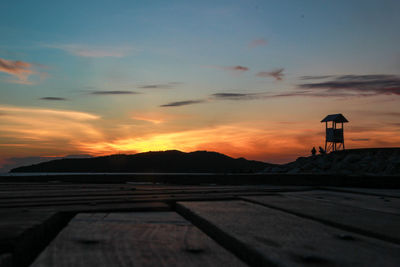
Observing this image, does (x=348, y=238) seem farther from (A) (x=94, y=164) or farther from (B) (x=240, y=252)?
(A) (x=94, y=164)

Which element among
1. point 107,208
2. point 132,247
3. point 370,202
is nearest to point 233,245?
point 132,247

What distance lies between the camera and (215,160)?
12162 cm

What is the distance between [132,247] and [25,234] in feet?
1.11

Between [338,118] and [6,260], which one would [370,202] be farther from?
[338,118]

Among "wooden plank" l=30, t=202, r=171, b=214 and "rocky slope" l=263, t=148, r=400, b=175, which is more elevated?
"rocky slope" l=263, t=148, r=400, b=175

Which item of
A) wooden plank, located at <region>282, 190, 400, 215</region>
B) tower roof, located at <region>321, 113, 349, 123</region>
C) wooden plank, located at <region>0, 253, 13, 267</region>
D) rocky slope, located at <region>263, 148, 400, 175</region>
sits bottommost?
wooden plank, located at <region>0, 253, 13, 267</region>

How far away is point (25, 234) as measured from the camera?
3.34ft

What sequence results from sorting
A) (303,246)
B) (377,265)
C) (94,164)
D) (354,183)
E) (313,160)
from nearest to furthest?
(377,265), (303,246), (354,183), (313,160), (94,164)

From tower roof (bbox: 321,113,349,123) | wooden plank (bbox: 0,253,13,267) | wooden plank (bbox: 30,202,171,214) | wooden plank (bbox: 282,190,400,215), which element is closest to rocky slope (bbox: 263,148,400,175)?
tower roof (bbox: 321,113,349,123)

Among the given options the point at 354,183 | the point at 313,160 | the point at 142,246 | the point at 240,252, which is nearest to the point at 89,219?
the point at 142,246

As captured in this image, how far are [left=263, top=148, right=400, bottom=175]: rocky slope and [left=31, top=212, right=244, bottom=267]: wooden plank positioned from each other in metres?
22.9

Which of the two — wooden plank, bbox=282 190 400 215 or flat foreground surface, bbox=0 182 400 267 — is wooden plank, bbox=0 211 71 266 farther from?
wooden plank, bbox=282 190 400 215

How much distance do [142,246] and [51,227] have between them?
2.01 feet

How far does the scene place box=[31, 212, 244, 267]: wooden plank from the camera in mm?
818
